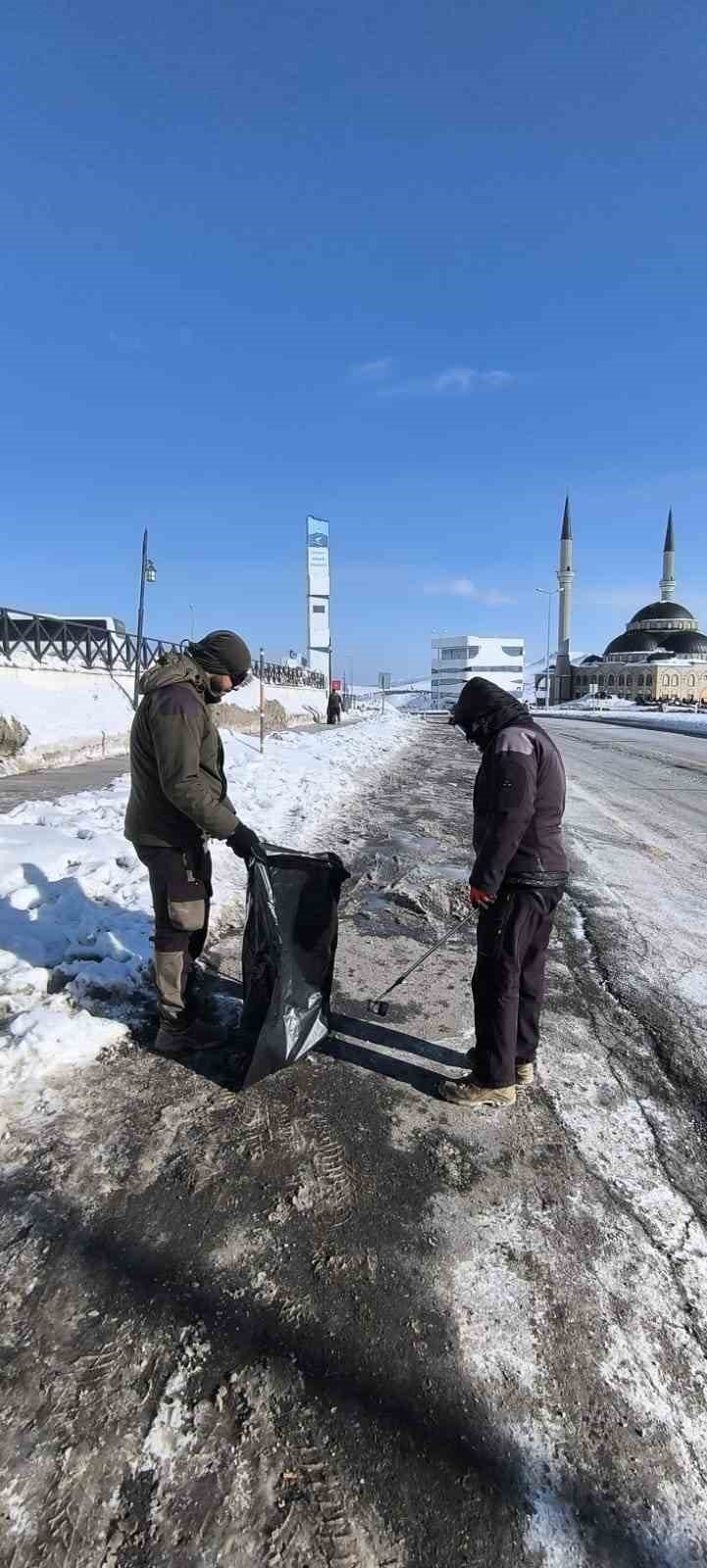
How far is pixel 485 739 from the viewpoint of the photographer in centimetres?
303

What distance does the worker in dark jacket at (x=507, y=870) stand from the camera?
285 cm

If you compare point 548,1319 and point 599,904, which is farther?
point 599,904

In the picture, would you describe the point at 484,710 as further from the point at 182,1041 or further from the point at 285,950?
the point at 182,1041

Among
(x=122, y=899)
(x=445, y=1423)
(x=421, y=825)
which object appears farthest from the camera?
(x=421, y=825)

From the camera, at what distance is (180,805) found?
299 centimetres

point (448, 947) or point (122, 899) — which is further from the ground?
point (122, 899)

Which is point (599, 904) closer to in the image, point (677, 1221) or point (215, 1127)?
point (677, 1221)

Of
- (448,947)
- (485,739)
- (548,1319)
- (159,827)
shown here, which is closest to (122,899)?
(159,827)

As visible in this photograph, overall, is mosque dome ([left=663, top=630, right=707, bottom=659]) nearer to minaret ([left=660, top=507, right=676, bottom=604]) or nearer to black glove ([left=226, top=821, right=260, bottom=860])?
minaret ([left=660, top=507, right=676, bottom=604])

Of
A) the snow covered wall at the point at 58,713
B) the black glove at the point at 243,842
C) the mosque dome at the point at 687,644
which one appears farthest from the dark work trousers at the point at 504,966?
the mosque dome at the point at 687,644

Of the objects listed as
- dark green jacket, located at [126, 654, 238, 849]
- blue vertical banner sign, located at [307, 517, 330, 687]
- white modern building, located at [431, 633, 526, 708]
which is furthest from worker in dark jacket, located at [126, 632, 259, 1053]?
white modern building, located at [431, 633, 526, 708]

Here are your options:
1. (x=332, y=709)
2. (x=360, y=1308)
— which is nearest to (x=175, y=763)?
(x=360, y=1308)

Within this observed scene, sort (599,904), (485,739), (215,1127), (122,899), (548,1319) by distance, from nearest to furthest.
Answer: (548,1319)
(215,1127)
(485,739)
(122,899)
(599,904)

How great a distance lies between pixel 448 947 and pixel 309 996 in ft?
6.49
